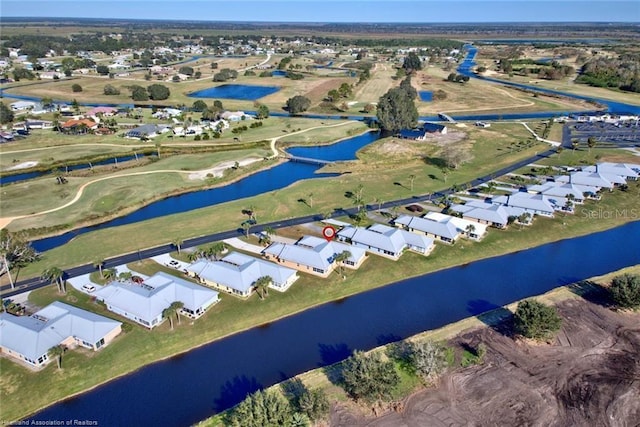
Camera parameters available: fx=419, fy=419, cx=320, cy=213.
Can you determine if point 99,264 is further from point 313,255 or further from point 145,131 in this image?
point 145,131

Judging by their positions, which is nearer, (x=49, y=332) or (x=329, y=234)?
(x=49, y=332)

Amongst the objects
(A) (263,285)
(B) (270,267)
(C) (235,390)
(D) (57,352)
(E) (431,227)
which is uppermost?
(E) (431,227)

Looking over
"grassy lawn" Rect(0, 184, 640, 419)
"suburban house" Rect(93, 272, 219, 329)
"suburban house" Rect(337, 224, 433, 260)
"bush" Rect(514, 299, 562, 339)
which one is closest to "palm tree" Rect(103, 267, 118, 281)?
"suburban house" Rect(93, 272, 219, 329)

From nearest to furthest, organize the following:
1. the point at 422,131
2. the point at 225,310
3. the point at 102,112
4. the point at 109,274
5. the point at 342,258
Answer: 1. the point at 225,310
2. the point at 109,274
3. the point at 342,258
4. the point at 422,131
5. the point at 102,112

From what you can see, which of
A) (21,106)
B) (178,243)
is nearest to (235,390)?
(178,243)

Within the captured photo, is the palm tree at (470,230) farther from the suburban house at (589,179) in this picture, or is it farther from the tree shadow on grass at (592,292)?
the suburban house at (589,179)

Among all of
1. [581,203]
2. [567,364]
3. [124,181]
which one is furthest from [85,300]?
[581,203]

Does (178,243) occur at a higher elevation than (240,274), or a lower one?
higher

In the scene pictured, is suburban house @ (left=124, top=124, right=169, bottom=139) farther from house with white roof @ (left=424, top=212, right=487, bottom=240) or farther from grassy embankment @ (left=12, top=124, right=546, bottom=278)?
house with white roof @ (left=424, top=212, right=487, bottom=240)
